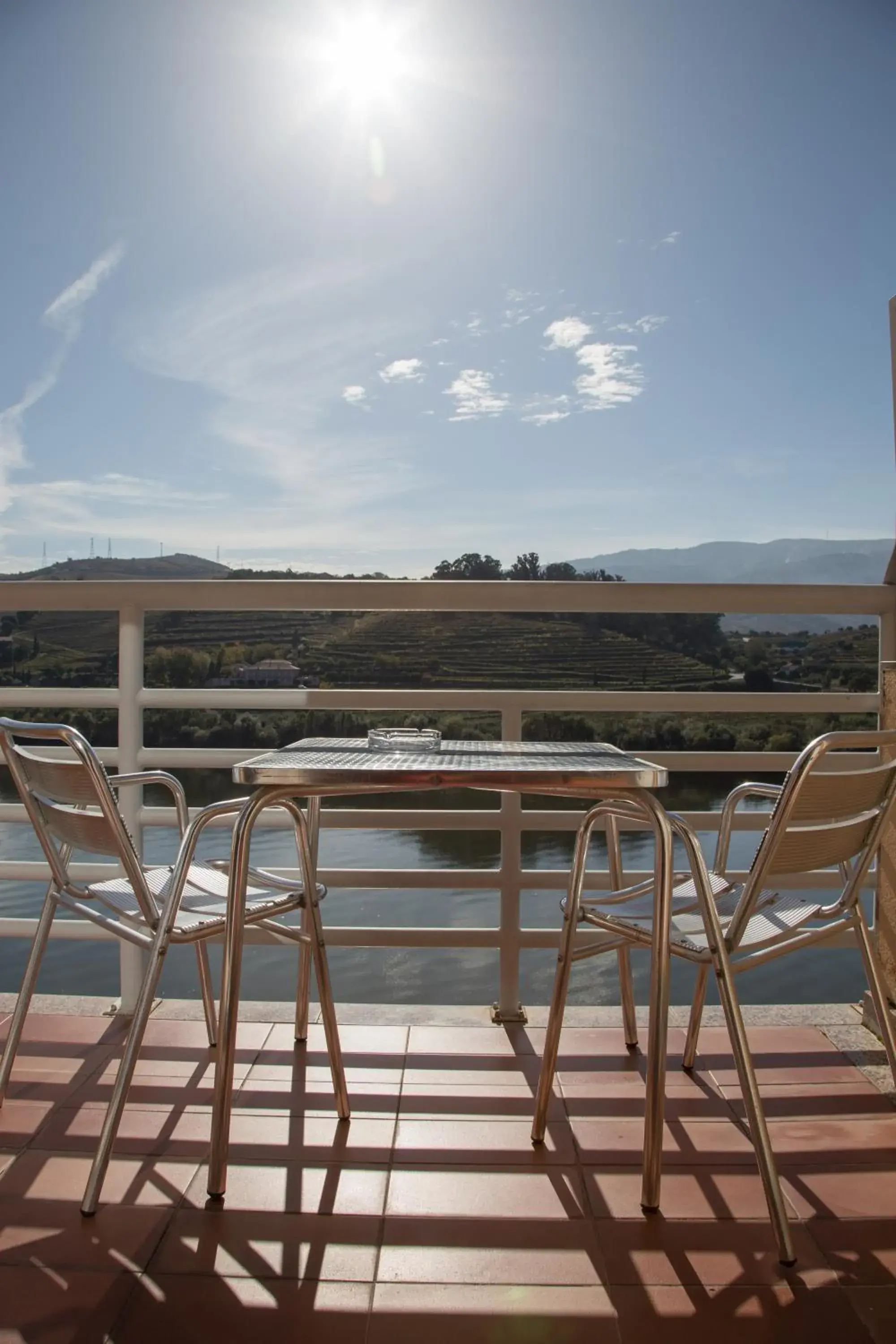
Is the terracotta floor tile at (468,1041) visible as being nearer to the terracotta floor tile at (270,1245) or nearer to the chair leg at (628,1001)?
the chair leg at (628,1001)

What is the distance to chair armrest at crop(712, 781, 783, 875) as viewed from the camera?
Answer: 2.02 metres

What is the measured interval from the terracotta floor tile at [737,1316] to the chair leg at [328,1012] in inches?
25.8

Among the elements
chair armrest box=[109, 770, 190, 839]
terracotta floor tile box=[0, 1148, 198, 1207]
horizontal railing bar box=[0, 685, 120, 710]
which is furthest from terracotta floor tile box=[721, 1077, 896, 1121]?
horizontal railing bar box=[0, 685, 120, 710]

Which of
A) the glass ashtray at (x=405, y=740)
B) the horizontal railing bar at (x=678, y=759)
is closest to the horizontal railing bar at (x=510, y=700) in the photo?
the horizontal railing bar at (x=678, y=759)

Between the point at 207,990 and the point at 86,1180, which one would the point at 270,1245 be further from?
the point at 207,990

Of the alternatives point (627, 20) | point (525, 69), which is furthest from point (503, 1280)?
point (525, 69)

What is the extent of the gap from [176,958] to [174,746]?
1.72ft

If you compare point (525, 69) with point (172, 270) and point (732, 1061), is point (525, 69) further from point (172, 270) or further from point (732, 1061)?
point (732, 1061)

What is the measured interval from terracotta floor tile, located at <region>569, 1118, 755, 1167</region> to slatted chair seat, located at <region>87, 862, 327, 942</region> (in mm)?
655

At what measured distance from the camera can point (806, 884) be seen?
2430 millimetres

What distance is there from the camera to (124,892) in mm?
1791

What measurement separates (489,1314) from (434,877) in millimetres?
1160

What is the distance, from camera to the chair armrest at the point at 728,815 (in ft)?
6.63

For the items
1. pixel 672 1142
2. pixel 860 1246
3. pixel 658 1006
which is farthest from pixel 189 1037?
pixel 860 1246
